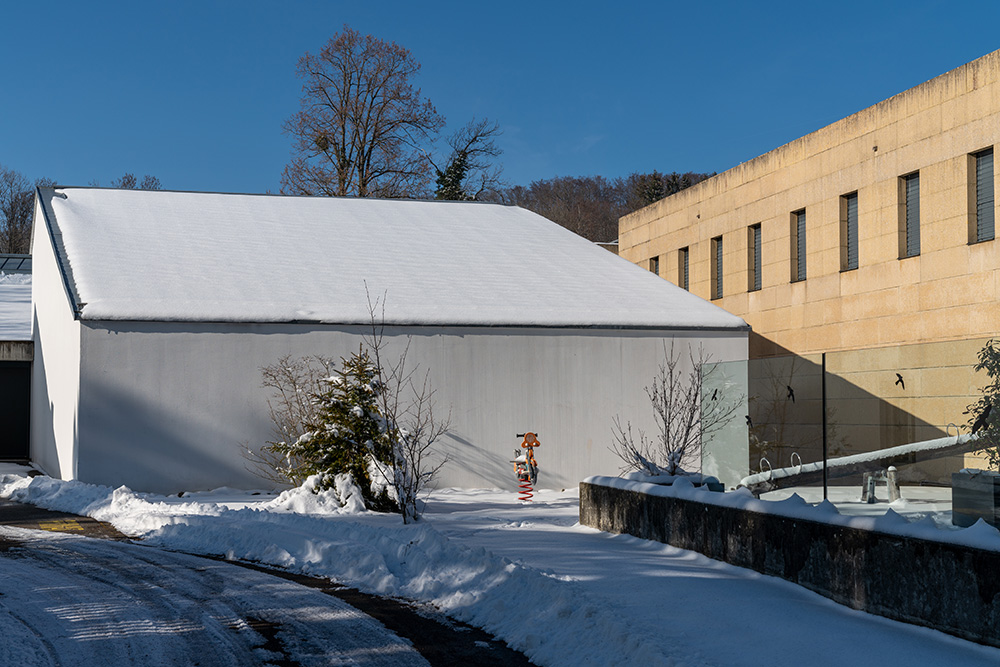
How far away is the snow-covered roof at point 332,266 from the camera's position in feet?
59.4

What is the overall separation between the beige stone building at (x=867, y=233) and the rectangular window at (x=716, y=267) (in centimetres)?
3

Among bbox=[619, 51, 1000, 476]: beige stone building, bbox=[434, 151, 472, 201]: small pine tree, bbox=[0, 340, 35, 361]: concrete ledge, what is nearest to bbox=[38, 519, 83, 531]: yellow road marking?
bbox=[619, 51, 1000, 476]: beige stone building

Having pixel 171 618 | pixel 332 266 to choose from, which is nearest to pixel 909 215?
pixel 332 266

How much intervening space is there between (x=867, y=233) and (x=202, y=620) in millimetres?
17517

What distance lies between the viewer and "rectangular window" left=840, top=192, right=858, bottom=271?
2153 centimetres

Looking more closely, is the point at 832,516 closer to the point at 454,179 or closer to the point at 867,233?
the point at 867,233

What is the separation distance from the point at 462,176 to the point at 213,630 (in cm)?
3957

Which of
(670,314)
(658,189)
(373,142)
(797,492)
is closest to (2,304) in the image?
(373,142)

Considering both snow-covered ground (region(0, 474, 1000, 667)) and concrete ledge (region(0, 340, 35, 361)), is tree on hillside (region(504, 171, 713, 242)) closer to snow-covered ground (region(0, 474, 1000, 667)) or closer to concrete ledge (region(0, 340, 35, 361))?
concrete ledge (region(0, 340, 35, 361))

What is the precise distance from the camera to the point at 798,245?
23.7 metres

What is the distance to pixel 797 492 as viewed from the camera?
885 centimetres

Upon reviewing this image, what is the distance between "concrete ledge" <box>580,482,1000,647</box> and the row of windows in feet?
37.3

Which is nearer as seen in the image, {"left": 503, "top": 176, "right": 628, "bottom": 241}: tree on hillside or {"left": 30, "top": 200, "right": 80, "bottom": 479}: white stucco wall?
{"left": 30, "top": 200, "right": 80, "bottom": 479}: white stucco wall

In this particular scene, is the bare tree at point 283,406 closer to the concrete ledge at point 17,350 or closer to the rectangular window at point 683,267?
the concrete ledge at point 17,350
